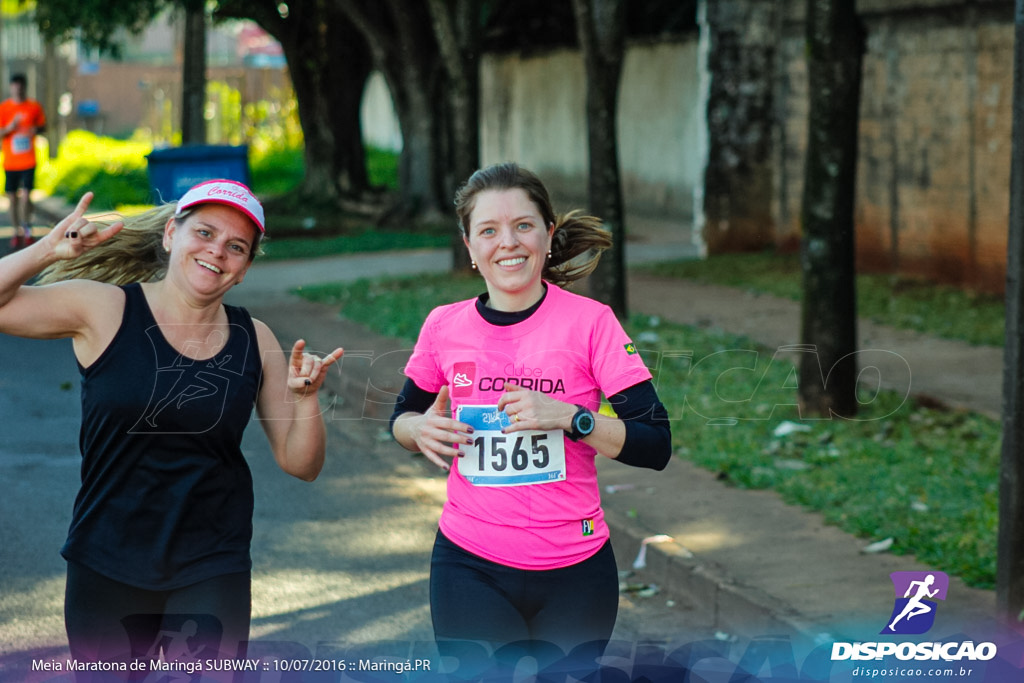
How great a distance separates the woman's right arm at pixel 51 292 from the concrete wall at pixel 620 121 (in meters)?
16.3

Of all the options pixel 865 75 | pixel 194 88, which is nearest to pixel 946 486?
pixel 865 75

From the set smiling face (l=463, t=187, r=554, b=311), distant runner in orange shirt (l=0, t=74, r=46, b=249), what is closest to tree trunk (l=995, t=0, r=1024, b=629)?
smiling face (l=463, t=187, r=554, b=311)

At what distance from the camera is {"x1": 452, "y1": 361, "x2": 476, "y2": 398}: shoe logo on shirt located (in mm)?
3598

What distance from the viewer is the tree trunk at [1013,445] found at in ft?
16.1

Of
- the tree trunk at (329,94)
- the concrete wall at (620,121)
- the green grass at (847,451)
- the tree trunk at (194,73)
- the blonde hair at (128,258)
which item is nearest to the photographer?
the blonde hair at (128,258)

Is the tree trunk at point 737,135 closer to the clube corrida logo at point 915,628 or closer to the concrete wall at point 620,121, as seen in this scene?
the concrete wall at point 620,121

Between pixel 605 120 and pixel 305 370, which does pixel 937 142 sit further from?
pixel 305 370

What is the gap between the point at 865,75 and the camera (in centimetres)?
1532

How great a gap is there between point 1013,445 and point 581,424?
2.33 m

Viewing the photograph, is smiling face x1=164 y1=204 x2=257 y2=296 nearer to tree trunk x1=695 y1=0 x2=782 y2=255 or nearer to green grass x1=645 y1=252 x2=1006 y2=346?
green grass x1=645 y1=252 x2=1006 y2=346

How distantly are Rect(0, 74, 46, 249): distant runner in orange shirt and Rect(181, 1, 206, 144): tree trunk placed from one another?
2.08 meters

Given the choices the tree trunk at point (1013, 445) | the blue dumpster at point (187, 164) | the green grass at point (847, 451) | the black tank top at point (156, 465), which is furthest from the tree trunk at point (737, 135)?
the black tank top at point (156, 465)

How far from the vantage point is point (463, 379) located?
362 centimetres

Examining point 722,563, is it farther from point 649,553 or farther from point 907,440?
point 907,440
